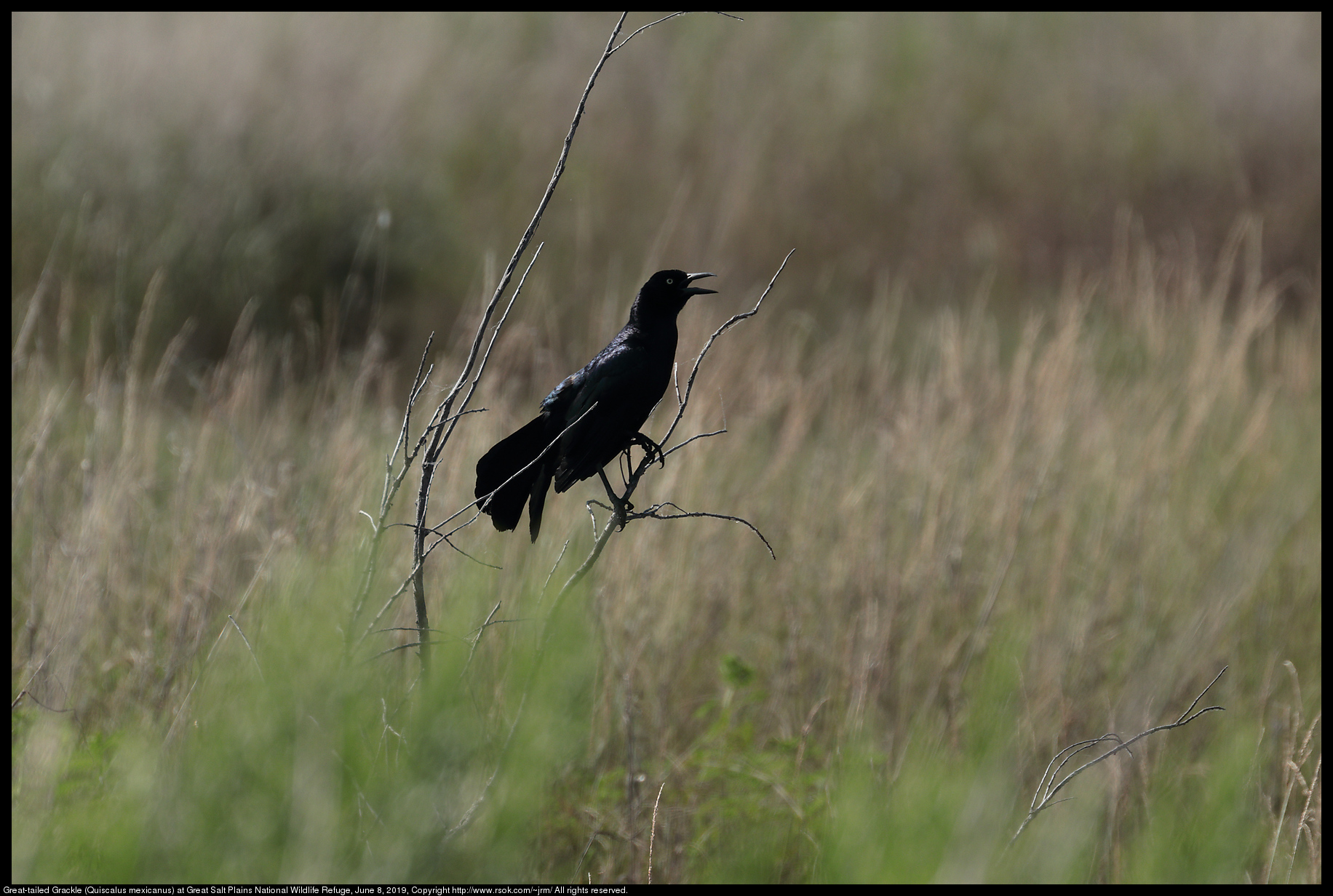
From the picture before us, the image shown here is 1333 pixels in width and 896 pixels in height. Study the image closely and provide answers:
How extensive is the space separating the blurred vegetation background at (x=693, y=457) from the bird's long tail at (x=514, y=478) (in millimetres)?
86

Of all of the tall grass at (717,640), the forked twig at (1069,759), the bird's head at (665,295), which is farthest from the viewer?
the bird's head at (665,295)

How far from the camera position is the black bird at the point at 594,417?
3.96 ft

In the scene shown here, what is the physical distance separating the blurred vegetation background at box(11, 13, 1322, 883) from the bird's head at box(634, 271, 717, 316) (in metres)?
0.46

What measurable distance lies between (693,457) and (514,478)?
159 cm

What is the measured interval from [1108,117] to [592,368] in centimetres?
848

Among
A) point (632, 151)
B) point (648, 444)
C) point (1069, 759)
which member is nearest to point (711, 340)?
point (648, 444)

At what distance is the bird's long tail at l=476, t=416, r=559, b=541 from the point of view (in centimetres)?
119

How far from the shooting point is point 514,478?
1.17 meters

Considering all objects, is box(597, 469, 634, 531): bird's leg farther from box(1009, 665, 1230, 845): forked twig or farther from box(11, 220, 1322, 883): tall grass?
box(1009, 665, 1230, 845): forked twig

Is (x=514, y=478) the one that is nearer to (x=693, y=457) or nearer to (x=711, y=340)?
(x=711, y=340)

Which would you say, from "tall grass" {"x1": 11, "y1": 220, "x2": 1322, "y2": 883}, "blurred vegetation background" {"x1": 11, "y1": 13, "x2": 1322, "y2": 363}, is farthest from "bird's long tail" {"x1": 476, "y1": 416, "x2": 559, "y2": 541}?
"blurred vegetation background" {"x1": 11, "y1": 13, "x2": 1322, "y2": 363}

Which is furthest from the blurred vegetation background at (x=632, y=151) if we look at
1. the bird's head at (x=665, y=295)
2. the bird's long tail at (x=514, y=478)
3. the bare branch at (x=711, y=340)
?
the bird's long tail at (x=514, y=478)

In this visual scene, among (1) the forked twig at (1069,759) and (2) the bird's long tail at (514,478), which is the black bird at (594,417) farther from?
(1) the forked twig at (1069,759)
